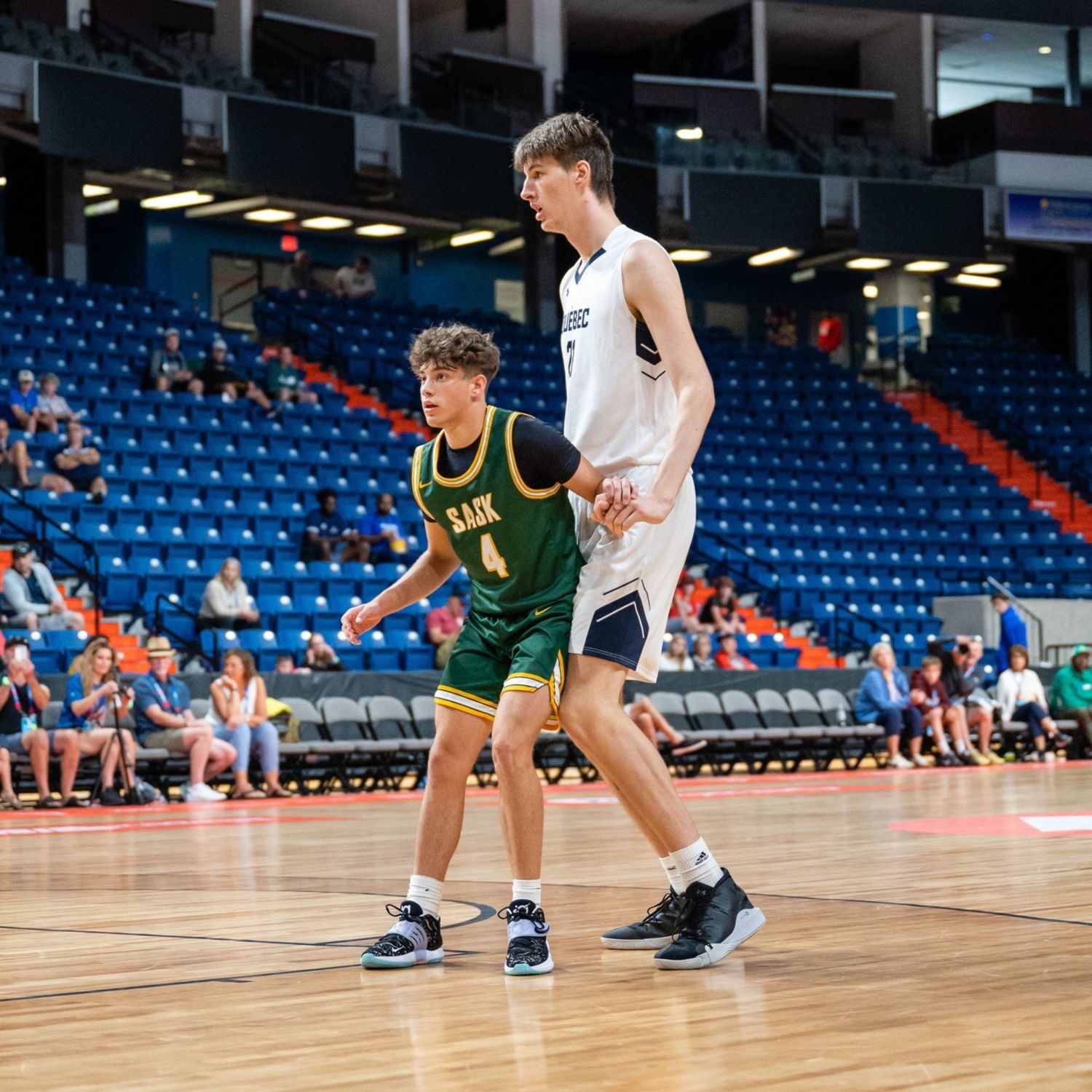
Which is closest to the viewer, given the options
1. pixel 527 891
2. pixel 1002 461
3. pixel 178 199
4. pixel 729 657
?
pixel 527 891

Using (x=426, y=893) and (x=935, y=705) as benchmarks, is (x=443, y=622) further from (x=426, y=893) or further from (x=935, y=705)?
(x=426, y=893)

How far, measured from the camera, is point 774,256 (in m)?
29.0

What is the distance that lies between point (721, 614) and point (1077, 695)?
375 centimetres

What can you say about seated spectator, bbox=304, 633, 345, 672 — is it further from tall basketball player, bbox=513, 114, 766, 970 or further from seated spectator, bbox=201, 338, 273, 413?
tall basketball player, bbox=513, 114, 766, 970

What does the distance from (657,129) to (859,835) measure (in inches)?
749

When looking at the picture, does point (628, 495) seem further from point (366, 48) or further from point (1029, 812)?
point (366, 48)

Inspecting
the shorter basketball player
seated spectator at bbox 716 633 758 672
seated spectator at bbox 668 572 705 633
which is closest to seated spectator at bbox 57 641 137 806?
seated spectator at bbox 668 572 705 633

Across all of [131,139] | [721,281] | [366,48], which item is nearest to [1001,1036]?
[131,139]

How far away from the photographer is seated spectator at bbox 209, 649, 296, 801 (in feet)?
40.2

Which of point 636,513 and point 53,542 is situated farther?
point 53,542

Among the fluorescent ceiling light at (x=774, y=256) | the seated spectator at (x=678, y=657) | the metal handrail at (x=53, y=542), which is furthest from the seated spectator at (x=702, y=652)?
the fluorescent ceiling light at (x=774, y=256)

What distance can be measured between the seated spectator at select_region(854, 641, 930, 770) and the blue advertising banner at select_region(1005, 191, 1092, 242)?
43.4 feet

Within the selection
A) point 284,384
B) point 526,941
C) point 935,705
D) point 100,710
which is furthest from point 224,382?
point 526,941

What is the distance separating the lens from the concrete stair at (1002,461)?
26000 millimetres
